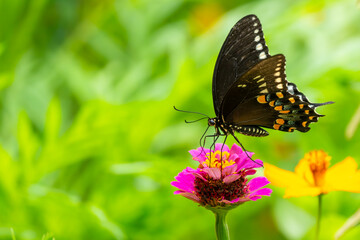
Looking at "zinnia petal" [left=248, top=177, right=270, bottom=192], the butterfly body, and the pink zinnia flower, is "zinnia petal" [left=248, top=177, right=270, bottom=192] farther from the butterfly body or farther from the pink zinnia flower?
the butterfly body

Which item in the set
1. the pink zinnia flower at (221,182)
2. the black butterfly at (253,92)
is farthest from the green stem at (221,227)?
the black butterfly at (253,92)

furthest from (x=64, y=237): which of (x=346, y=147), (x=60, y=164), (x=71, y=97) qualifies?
(x=71, y=97)

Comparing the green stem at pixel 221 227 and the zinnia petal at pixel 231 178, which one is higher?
the zinnia petal at pixel 231 178

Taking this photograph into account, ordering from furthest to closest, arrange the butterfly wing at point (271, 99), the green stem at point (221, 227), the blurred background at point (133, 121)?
the blurred background at point (133, 121) < the butterfly wing at point (271, 99) < the green stem at point (221, 227)

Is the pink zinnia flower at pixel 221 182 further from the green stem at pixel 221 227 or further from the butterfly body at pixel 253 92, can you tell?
the butterfly body at pixel 253 92

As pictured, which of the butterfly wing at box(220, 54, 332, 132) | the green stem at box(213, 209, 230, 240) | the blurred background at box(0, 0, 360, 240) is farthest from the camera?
the blurred background at box(0, 0, 360, 240)

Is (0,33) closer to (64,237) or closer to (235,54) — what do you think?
(64,237)

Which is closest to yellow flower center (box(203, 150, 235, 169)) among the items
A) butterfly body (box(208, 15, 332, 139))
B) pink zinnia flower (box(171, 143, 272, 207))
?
pink zinnia flower (box(171, 143, 272, 207))

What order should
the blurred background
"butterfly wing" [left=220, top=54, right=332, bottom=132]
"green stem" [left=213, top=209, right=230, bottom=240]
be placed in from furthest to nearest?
the blurred background < "butterfly wing" [left=220, top=54, right=332, bottom=132] < "green stem" [left=213, top=209, right=230, bottom=240]
